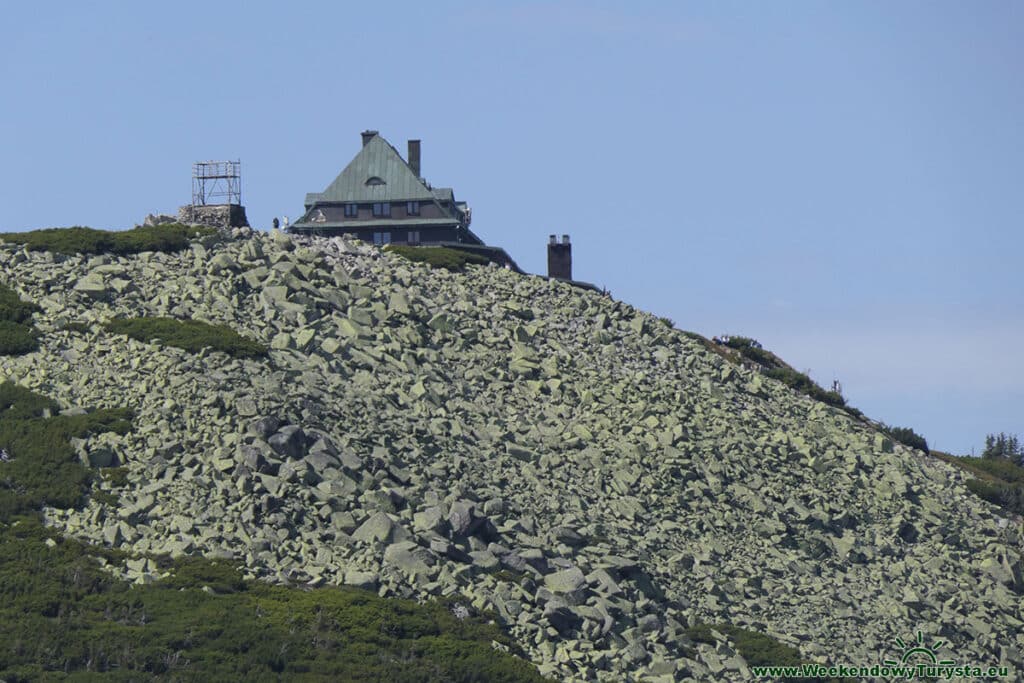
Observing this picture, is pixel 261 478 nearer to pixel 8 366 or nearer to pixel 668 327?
pixel 8 366

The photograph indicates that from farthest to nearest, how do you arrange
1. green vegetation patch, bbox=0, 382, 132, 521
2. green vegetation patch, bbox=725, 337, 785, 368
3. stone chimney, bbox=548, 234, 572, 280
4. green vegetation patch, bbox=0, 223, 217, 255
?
stone chimney, bbox=548, 234, 572, 280, green vegetation patch, bbox=725, 337, 785, 368, green vegetation patch, bbox=0, 223, 217, 255, green vegetation patch, bbox=0, 382, 132, 521

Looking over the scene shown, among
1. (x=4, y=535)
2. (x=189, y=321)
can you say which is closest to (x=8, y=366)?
(x=189, y=321)

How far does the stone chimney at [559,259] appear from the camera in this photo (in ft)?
293

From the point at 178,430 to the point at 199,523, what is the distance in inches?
204

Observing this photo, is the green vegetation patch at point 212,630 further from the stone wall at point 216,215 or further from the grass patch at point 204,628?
the stone wall at point 216,215

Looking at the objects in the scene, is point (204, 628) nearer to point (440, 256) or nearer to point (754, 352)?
point (440, 256)

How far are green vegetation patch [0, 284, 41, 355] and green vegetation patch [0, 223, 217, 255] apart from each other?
4.61m

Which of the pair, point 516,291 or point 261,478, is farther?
point 516,291

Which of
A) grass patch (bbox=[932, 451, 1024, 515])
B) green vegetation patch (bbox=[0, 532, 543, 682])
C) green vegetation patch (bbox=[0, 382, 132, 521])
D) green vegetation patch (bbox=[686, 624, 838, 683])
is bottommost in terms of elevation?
green vegetation patch (bbox=[686, 624, 838, 683])

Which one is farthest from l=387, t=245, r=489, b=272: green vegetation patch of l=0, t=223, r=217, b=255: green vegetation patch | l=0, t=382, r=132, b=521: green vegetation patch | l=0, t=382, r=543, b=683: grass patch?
l=0, t=382, r=543, b=683: grass patch

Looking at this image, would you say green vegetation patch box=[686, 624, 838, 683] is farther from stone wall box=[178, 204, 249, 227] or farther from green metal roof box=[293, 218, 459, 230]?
green metal roof box=[293, 218, 459, 230]

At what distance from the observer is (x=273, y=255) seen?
7219 cm

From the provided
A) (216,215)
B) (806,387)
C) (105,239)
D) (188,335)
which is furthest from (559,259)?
(188,335)

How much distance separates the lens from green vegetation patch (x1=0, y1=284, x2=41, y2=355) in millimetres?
61906
